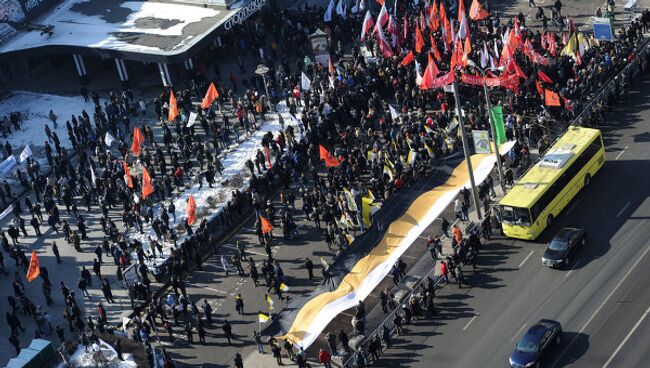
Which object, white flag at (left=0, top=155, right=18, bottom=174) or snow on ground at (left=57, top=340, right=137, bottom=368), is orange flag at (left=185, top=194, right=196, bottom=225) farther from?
white flag at (left=0, top=155, right=18, bottom=174)

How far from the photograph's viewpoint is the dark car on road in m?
56.5

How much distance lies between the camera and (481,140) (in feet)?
231

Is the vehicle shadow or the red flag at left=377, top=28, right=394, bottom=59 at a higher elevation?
the red flag at left=377, top=28, right=394, bottom=59

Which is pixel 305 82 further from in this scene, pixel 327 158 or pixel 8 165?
pixel 8 165

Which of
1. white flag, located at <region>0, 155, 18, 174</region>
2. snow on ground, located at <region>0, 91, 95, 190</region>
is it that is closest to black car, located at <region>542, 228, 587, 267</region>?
white flag, located at <region>0, 155, 18, 174</region>

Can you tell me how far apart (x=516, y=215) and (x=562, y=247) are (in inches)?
157

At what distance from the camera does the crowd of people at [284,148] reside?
70125mm

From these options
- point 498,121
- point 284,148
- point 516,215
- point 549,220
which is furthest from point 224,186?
point 549,220

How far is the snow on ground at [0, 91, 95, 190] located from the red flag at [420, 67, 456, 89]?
2816 centimetres

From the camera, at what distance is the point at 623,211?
69000 millimetres

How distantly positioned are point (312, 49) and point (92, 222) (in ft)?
81.1

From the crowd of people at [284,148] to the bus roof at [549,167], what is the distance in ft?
9.74

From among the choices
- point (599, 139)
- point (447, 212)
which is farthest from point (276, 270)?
point (599, 139)

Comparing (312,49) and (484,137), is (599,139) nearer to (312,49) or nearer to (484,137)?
(484,137)
